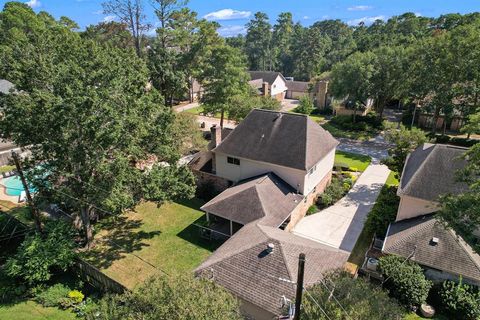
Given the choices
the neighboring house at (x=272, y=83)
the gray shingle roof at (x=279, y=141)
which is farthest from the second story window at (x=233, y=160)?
the neighboring house at (x=272, y=83)

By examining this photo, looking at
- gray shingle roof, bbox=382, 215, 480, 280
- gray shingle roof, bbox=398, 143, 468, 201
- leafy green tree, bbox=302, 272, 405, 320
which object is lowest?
gray shingle roof, bbox=382, 215, 480, 280

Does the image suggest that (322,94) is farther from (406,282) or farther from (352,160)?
(406,282)

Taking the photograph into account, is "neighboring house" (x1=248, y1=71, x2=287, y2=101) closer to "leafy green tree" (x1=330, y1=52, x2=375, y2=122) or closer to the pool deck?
"leafy green tree" (x1=330, y1=52, x2=375, y2=122)

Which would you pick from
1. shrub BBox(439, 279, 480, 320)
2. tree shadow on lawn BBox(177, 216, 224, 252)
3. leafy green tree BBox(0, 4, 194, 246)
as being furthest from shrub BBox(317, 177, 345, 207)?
leafy green tree BBox(0, 4, 194, 246)

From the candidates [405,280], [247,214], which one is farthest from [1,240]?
[405,280]

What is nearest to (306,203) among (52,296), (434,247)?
(434,247)

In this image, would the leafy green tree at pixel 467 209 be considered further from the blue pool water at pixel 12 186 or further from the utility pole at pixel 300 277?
the blue pool water at pixel 12 186

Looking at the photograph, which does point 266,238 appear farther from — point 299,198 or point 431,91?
point 431,91
